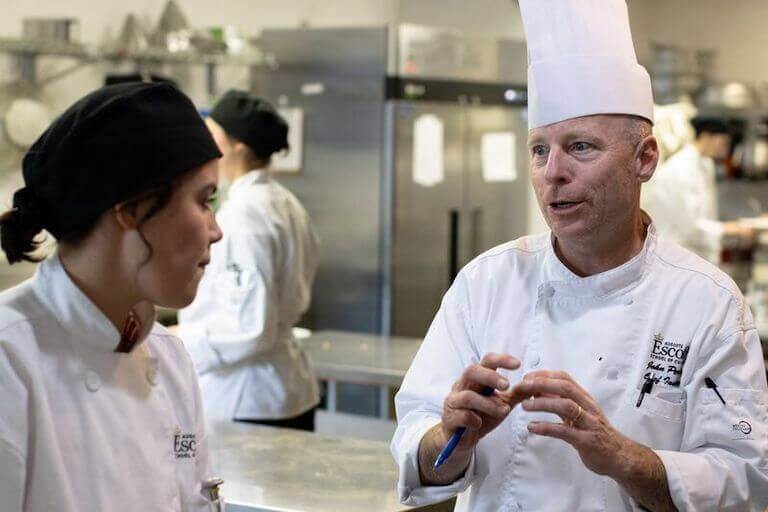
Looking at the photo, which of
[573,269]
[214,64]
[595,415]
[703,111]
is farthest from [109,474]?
[703,111]

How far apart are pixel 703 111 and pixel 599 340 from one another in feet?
25.7

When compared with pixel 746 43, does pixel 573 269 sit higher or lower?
lower

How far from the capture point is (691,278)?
179 cm

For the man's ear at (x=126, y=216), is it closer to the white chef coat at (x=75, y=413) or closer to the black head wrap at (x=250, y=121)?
the white chef coat at (x=75, y=413)

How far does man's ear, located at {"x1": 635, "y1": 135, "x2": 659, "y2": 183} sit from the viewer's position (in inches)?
71.2

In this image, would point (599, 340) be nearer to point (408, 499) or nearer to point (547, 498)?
point (547, 498)

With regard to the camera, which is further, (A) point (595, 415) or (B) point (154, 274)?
(A) point (595, 415)

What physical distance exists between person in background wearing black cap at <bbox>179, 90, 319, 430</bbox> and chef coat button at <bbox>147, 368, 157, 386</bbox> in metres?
1.63

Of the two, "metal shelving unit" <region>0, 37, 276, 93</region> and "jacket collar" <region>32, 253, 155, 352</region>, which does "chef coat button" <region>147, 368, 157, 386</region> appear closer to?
"jacket collar" <region>32, 253, 155, 352</region>

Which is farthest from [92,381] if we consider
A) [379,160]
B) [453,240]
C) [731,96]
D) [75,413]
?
[731,96]

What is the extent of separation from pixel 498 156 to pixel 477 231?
0.45m

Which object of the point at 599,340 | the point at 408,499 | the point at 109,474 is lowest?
the point at 408,499

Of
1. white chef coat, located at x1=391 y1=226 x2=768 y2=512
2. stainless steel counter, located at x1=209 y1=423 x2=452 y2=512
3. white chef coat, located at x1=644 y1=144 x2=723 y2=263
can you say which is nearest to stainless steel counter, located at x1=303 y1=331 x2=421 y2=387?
stainless steel counter, located at x1=209 y1=423 x2=452 y2=512

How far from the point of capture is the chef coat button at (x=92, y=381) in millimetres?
1464
